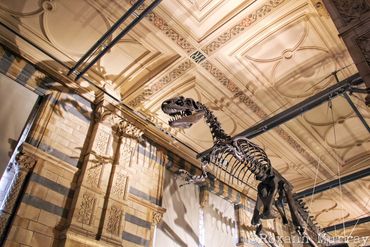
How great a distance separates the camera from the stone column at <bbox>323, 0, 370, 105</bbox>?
2.82 m

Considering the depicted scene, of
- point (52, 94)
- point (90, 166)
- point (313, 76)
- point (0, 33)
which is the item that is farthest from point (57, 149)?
point (313, 76)

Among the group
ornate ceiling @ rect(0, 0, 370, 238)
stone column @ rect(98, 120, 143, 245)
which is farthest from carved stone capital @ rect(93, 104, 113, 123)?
ornate ceiling @ rect(0, 0, 370, 238)

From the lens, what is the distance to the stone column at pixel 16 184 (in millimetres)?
4348

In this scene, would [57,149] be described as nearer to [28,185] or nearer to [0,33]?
[28,185]

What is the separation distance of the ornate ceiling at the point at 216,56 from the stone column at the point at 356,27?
2.32 meters

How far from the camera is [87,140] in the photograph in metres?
5.92

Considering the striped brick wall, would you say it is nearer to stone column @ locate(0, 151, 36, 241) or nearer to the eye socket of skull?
stone column @ locate(0, 151, 36, 241)

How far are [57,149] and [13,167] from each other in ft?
2.51

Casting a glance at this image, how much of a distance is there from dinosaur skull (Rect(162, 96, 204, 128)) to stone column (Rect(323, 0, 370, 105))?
2544mm

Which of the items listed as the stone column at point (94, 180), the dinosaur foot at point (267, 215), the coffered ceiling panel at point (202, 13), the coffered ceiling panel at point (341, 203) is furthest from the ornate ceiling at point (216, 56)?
the dinosaur foot at point (267, 215)

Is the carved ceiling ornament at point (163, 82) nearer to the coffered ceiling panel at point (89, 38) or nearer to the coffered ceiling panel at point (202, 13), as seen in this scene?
the coffered ceiling panel at point (89, 38)

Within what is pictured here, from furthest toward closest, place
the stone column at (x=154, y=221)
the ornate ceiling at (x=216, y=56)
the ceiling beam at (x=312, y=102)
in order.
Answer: the stone column at (x=154, y=221) < the ornate ceiling at (x=216, y=56) < the ceiling beam at (x=312, y=102)

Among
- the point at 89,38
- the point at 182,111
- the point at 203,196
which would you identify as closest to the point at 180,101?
the point at 182,111

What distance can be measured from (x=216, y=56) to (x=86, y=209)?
11.9 ft
